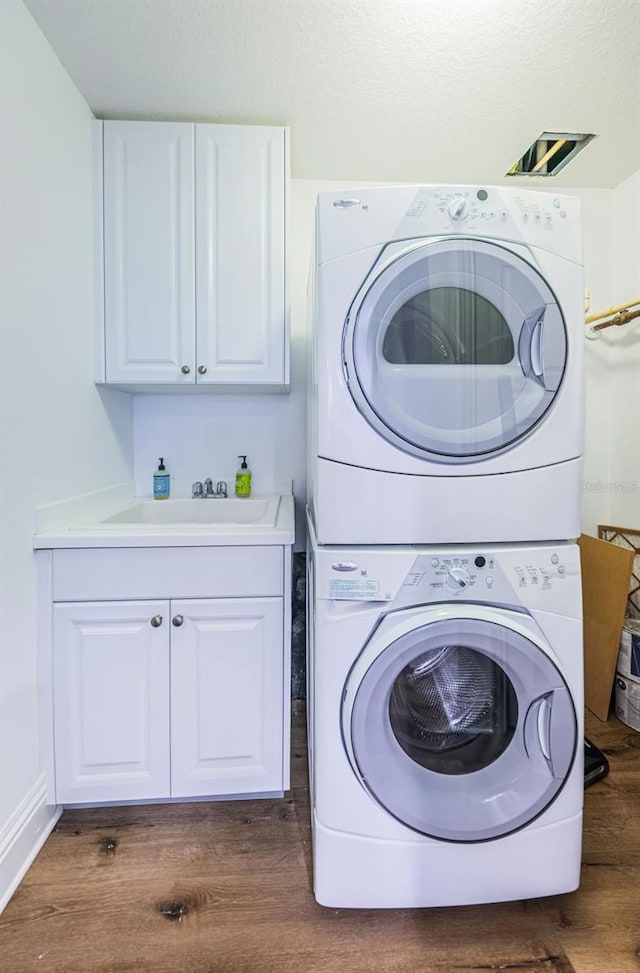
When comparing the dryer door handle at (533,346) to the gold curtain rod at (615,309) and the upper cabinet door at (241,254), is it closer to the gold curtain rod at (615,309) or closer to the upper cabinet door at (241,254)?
the upper cabinet door at (241,254)

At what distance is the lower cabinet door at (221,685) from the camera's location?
132 cm

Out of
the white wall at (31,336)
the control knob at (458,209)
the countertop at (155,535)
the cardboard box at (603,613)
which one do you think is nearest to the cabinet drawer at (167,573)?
the countertop at (155,535)

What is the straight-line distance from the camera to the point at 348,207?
1.01 m

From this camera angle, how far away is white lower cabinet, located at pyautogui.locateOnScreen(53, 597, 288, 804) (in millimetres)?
1300

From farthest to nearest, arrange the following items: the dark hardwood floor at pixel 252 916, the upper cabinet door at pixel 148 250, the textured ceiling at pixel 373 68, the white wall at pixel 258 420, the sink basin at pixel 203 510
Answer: the white wall at pixel 258 420, the sink basin at pixel 203 510, the upper cabinet door at pixel 148 250, the textured ceiling at pixel 373 68, the dark hardwood floor at pixel 252 916

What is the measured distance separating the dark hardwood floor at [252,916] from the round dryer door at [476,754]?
25 cm

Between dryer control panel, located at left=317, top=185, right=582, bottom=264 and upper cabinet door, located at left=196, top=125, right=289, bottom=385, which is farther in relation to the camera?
upper cabinet door, located at left=196, top=125, right=289, bottom=385

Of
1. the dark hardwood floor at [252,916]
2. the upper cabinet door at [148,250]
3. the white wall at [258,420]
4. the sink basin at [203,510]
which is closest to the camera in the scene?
the dark hardwood floor at [252,916]

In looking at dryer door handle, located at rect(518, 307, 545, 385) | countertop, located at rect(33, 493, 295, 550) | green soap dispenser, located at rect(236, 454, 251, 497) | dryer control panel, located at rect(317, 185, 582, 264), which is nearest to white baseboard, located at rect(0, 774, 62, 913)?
countertop, located at rect(33, 493, 295, 550)

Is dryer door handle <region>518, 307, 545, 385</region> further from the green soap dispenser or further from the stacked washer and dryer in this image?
the green soap dispenser

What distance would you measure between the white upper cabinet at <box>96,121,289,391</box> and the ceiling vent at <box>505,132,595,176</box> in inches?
41.2

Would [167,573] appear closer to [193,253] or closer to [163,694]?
[163,694]

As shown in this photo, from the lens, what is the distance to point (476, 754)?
42.6 inches

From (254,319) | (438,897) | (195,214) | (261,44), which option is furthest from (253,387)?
(438,897)
